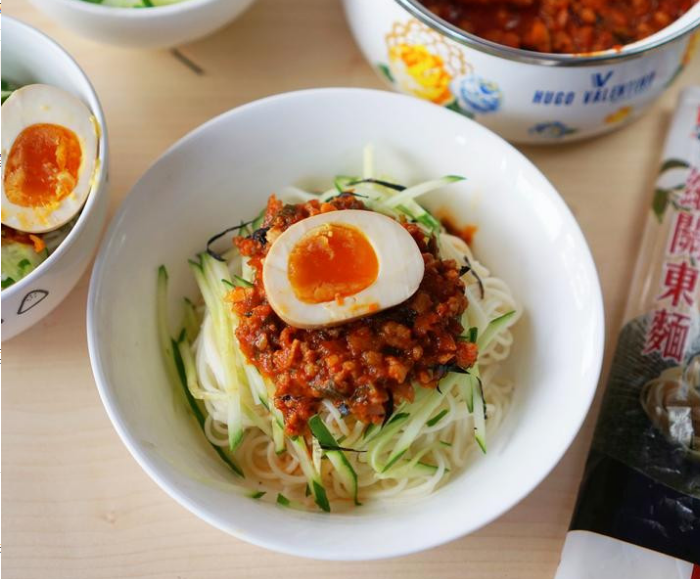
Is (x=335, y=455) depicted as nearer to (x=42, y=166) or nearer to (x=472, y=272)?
(x=472, y=272)

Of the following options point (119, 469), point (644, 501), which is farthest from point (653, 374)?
point (119, 469)

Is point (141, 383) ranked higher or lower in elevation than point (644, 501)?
higher

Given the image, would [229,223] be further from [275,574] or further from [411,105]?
[275,574]

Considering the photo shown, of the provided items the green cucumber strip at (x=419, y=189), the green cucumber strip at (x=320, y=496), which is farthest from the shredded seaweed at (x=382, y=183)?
the green cucumber strip at (x=320, y=496)

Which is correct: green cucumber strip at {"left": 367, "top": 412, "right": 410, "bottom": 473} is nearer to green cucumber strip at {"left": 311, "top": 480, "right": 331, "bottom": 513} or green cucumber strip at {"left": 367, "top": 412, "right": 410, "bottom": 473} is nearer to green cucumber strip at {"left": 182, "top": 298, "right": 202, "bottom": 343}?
green cucumber strip at {"left": 311, "top": 480, "right": 331, "bottom": 513}

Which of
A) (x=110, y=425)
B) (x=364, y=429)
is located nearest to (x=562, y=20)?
(x=364, y=429)

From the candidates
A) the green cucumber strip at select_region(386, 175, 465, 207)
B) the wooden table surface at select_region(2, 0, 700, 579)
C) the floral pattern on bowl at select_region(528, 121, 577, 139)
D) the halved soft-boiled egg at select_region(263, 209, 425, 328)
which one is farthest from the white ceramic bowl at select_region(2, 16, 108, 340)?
the floral pattern on bowl at select_region(528, 121, 577, 139)
